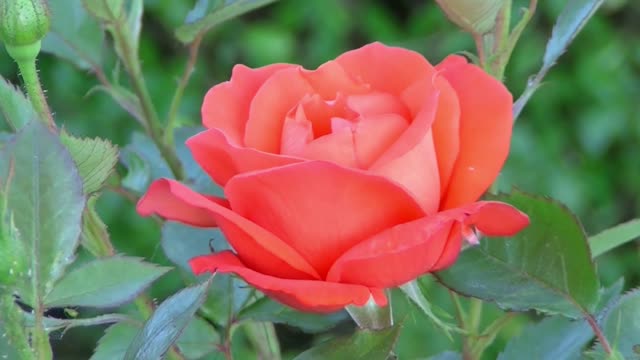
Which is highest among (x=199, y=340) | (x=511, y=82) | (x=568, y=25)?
(x=568, y=25)

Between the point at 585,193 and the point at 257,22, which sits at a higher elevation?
the point at 257,22

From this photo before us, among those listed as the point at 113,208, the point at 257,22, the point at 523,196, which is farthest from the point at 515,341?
the point at 257,22

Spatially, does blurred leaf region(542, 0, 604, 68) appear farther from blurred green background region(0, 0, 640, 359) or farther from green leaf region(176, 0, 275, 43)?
blurred green background region(0, 0, 640, 359)

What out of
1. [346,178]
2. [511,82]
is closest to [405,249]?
[346,178]

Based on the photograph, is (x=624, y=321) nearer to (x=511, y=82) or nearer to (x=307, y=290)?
(x=307, y=290)

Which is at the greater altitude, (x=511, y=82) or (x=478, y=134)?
(x=478, y=134)

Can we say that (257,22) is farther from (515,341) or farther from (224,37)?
(515,341)

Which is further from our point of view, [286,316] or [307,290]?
[286,316]

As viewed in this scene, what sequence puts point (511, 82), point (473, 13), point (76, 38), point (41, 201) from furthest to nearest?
point (511, 82) → point (76, 38) → point (473, 13) → point (41, 201)
